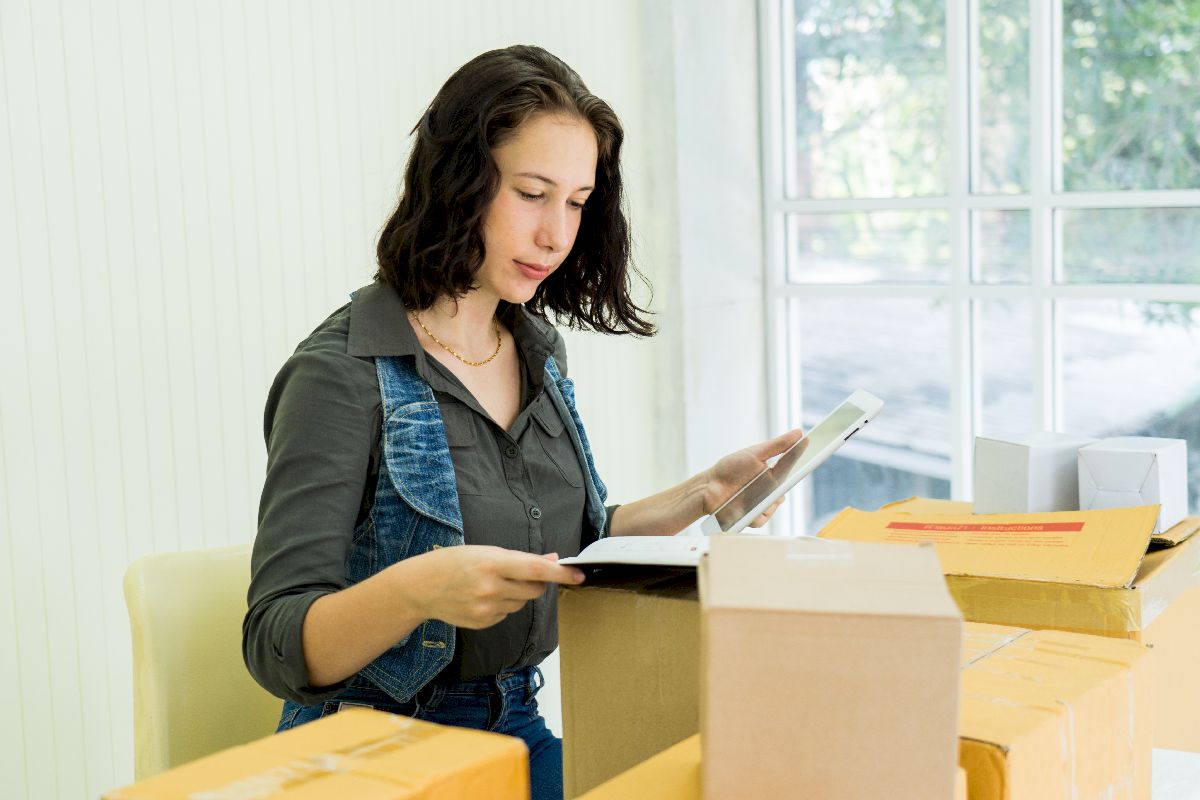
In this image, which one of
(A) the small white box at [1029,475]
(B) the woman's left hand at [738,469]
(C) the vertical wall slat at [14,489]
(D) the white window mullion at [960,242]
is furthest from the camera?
(D) the white window mullion at [960,242]

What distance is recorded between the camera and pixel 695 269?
3193 millimetres

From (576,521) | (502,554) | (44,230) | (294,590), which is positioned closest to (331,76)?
(44,230)

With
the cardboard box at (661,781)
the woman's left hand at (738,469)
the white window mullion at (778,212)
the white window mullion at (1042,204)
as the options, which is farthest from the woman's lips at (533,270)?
the white window mullion at (778,212)

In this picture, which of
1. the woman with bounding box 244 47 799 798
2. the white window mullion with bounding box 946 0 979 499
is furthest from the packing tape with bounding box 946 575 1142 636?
the white window mullion with bounding box 946 0 979 499

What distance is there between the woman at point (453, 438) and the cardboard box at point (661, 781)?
341 mm

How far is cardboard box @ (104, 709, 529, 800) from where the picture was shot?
77cm

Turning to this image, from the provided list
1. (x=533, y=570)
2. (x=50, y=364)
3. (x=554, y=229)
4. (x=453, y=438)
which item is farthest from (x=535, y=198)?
(x=50, y=364)

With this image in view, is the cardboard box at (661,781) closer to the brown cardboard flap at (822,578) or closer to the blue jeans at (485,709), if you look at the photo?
the brown cardboard flap at (822,578)

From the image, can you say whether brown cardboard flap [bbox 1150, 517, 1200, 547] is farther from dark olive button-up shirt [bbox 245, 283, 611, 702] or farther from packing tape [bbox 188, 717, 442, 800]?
packing tape [bbox 188, 717, 442, 800]

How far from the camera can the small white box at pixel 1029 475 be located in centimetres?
172

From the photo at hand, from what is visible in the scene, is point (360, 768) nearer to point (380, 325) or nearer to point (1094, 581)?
point (380, 325)

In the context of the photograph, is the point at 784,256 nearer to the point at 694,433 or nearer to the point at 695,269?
the point at 695,269

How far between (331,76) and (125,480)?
0.86m

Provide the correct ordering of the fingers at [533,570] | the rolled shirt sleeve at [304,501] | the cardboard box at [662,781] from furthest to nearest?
1. the rolled shirt sleeve at [304,501]
2. the fingers at [533,570]
3. the cardboard box at [662,781]
